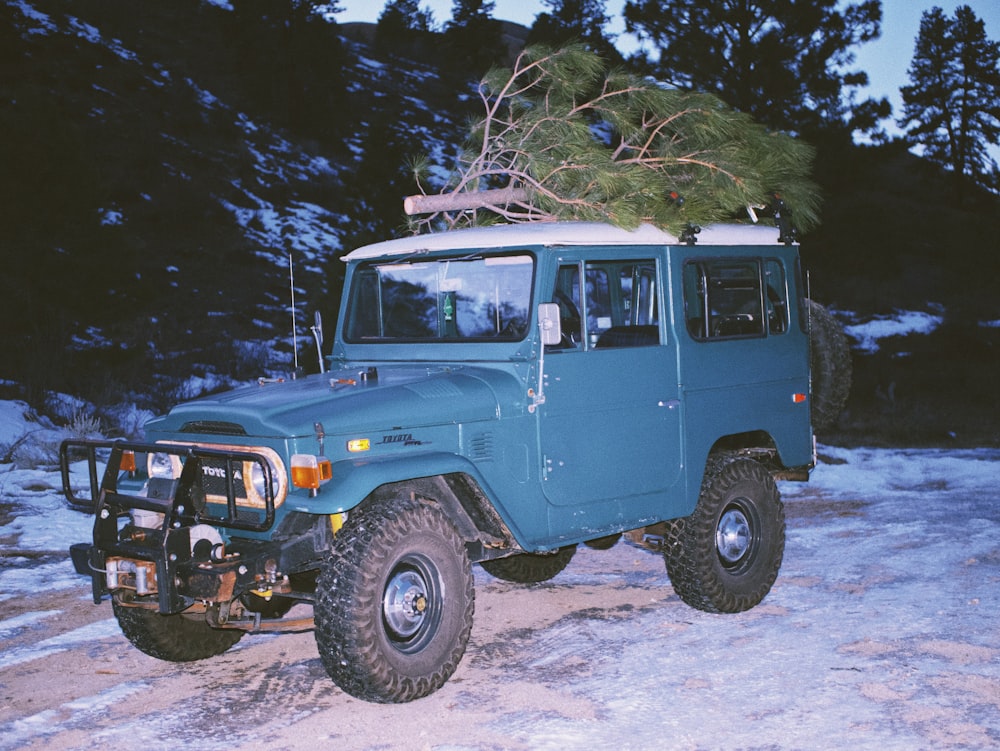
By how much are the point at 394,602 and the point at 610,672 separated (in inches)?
51.0

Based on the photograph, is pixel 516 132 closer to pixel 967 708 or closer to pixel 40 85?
pixel 967 708

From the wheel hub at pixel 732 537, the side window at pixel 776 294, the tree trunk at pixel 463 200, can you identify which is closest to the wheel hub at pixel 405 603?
the wheel hub at pixel 732 537

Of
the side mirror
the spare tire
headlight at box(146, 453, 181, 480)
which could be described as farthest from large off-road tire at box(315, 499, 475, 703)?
the spare tire

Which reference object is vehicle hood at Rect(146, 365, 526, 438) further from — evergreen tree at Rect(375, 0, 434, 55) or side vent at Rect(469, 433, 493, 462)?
evergreen tree at Rect(375, 0, 434, 55)

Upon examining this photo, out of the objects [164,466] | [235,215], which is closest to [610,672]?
[164,466]

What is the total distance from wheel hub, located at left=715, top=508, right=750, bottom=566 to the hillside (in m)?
9.20

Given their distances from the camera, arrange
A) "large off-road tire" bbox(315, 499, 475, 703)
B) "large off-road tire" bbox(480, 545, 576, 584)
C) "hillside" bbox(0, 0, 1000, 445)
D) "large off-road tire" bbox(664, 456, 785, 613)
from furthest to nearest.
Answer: "hillside" bbox(0, 0, 1000, 445), "large off-road tire" bbox(480, 545, 576, 584), "large off-road tire" bbox(664, 456, 785, 613), "large off-road tire" bbox(315, 499, 475, 703)

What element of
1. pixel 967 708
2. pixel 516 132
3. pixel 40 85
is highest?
pixel 40 85

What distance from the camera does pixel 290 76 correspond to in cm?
4166

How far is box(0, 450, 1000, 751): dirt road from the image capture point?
501 cm

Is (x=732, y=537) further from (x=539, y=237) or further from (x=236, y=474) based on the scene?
(x=236, y=474)

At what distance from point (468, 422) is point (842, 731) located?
2.30m

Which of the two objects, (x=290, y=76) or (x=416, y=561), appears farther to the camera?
(x=290, y=76)

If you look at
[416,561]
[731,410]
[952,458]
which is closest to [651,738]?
[416,561]
